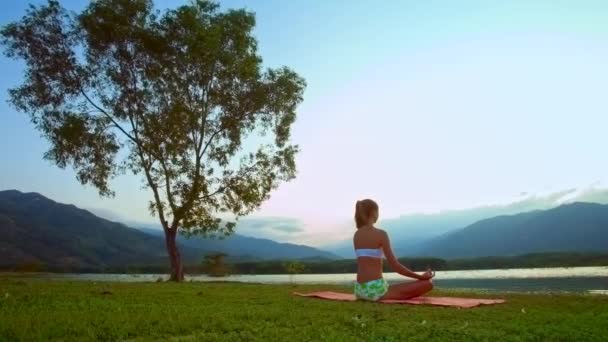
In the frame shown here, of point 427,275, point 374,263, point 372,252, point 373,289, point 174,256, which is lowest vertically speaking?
point 373,289

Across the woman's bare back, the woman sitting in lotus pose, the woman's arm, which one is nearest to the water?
the woman sitting in lotus pose

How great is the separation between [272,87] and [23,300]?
92.4 ft

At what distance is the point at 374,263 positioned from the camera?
557 inches

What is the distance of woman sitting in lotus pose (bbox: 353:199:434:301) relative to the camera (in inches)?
549

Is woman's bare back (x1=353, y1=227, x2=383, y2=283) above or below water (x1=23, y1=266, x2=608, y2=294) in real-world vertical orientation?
Answer: above

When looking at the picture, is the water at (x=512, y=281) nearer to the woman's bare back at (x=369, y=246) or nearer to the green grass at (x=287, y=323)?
the woman's bare back at (x=369, y=246)

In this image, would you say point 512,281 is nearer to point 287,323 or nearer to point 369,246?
point 369,246

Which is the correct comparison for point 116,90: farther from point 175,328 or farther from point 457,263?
point 457,263

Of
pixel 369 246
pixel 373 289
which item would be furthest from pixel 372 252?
pixel 373 289

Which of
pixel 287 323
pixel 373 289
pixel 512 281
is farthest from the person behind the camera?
pixel 512 281

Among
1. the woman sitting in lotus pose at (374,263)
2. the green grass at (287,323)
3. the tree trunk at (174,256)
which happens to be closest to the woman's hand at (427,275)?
the woman sitting in lotus pose at (374,263)

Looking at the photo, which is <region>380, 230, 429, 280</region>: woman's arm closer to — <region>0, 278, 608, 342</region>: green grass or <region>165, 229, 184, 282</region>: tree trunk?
<region>0, 278, 608, 342</region>: green grass

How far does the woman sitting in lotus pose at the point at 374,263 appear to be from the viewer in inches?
549

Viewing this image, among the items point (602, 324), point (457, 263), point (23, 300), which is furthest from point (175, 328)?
point (457, 263)
